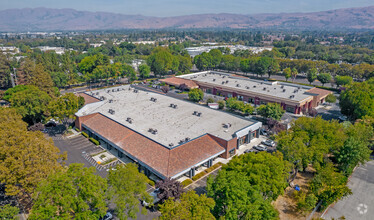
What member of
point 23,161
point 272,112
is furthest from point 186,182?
point 272,112

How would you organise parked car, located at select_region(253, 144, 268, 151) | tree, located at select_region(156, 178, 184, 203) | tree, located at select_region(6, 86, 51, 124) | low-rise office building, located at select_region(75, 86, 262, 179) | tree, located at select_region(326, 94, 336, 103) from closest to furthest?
tree, located at select_region(156, 178, 184, 203), low-rise office building, located at select_region(75, 86, 262, 179), parked car, located at select_region(253, 144, 268, 151), tree, located at select_region(6, 86, 51, 124), tree, located at select_region(326, 94, 336, 103)

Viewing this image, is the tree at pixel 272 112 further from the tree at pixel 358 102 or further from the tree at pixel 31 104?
the tree at pixel 31 104

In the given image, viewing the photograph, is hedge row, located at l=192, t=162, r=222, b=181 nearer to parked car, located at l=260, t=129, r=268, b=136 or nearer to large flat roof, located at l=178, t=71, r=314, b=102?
parked car, located at l=260, t=129, r=268, b=136

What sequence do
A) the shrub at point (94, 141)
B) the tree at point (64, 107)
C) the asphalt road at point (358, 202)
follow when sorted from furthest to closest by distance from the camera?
the tree at point (64, 107)
the shrub at point (94, 141)
the asphalt road at point (358, 202)

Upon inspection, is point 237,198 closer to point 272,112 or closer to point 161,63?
point 272,112

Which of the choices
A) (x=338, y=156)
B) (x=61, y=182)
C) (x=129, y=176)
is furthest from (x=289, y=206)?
(x=61, y=182)

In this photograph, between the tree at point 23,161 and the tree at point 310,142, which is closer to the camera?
the tree at point 23,161

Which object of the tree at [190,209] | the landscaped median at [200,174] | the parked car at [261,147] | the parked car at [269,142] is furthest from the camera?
the parked car at [269,142]

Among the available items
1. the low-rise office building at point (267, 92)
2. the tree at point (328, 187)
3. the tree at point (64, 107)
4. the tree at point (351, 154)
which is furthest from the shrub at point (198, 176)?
the low-rise office building at point (267, 92)

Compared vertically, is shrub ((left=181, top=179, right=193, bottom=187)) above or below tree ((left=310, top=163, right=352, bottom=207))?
below

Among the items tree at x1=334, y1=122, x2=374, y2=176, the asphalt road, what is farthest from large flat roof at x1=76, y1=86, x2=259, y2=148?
the asphalt road
